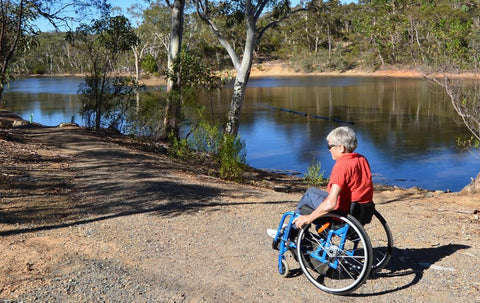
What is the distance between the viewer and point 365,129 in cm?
1891

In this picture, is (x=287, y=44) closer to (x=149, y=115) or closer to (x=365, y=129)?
(x=365, y=129)

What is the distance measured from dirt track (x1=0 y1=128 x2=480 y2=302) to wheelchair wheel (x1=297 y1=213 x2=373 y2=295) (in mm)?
117

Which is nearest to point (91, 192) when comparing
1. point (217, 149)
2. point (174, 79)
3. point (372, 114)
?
point (217, 149)

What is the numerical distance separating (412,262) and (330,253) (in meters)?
0.96

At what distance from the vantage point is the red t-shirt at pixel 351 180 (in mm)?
3350

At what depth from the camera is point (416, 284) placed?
3600 mm

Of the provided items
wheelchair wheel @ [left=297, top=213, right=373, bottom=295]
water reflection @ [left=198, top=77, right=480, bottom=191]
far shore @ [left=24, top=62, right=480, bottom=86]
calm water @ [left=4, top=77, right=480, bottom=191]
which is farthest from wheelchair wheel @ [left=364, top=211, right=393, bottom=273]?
far shore @ [left=24, top=62, right=480, bottom=86]

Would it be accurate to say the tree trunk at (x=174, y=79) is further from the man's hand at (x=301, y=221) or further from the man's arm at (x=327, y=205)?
the man's arm at (x=327, y=205)

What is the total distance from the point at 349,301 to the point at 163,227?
2159 millimetres

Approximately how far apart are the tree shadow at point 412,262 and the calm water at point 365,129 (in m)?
6.54

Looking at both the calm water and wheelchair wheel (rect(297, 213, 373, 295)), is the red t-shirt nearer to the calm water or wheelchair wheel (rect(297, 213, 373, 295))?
wheelchair wheel (rect(297, 213, 373, 295))

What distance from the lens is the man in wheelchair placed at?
3.34 meters

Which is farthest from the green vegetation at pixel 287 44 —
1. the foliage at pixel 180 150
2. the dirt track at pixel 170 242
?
the dirt track at pixel 170 242

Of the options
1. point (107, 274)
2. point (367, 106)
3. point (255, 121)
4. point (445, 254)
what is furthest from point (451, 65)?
point (367, 106)
